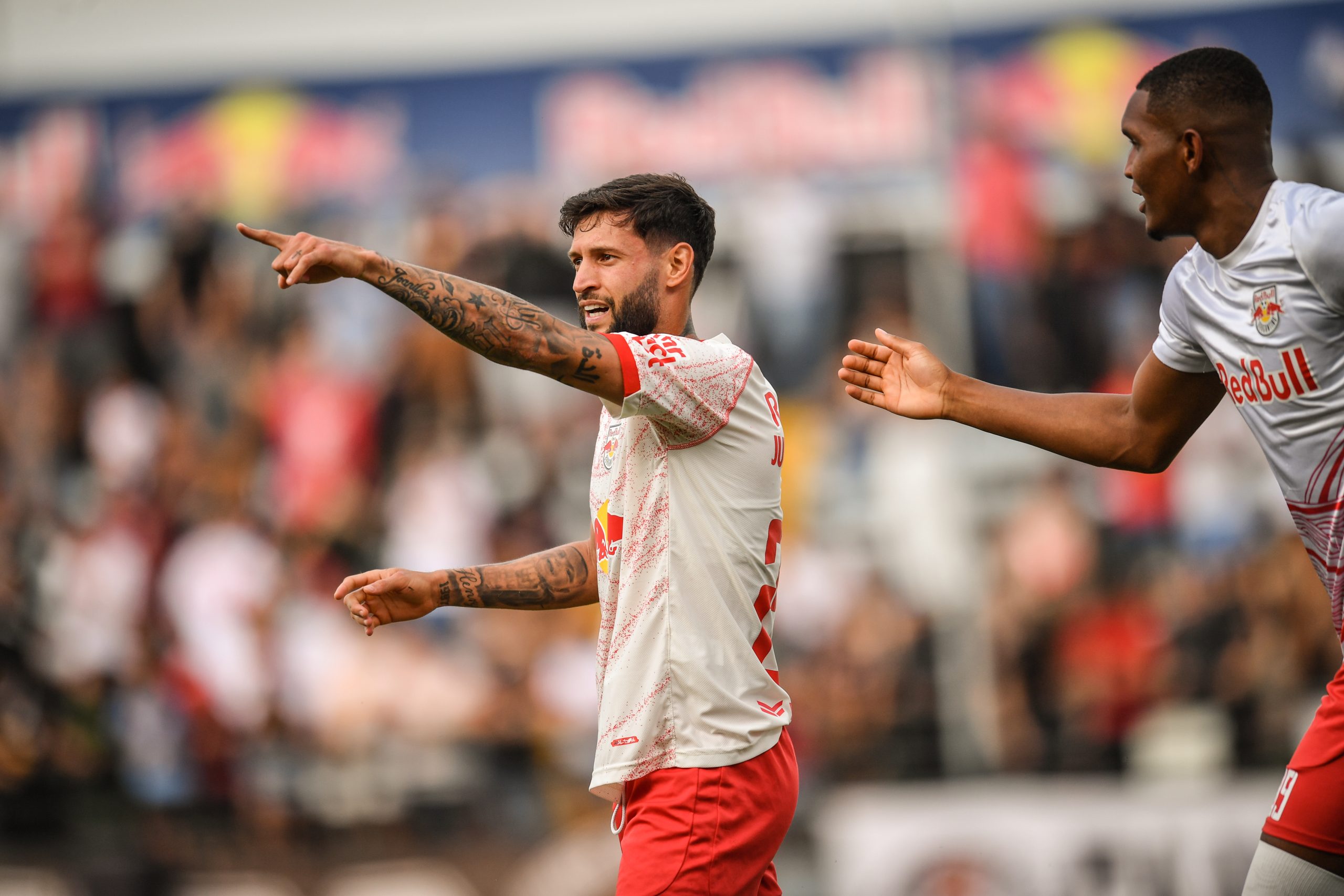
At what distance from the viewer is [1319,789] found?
3605mm

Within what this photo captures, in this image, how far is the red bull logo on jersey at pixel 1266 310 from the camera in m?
3.58

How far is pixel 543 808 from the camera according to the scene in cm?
998

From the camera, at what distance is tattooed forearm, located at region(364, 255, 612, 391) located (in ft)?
11.2

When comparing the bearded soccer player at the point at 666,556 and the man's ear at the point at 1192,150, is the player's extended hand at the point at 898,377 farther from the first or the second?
the man's ear at the point at 1192,150

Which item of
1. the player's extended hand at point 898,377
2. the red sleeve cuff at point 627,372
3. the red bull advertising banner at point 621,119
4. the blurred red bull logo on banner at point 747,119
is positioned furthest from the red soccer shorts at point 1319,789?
the blurred red bull logo on banner at point 747,119

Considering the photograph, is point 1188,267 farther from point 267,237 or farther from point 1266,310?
point 267,237

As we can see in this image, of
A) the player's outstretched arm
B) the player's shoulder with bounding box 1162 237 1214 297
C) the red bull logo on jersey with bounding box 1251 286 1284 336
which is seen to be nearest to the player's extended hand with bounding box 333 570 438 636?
the player's outstretched arm

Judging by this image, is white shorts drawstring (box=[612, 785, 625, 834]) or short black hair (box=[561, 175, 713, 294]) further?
short black hair (box=[561, 175, 713, 294])

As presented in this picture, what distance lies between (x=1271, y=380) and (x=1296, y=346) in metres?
0.12

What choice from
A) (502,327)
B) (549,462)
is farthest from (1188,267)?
(549,462)

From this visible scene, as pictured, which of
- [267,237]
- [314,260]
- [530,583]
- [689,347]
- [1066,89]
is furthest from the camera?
[1066,89]

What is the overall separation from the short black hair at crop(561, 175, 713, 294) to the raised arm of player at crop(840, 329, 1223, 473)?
2.10ft

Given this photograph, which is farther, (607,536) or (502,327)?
(607,536)

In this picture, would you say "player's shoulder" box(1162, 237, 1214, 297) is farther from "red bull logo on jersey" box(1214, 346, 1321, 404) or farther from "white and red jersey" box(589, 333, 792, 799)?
"white and red jersey" box(589, 333, 792, 799)
